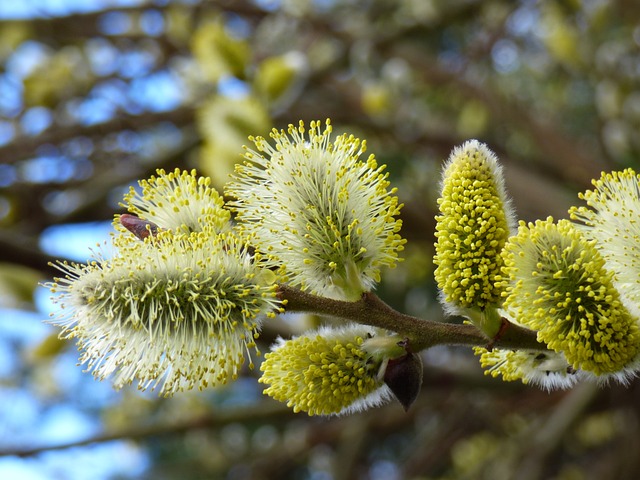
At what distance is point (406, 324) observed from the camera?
96 cm

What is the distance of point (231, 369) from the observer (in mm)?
983

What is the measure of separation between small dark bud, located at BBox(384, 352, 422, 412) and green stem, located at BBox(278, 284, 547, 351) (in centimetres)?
2

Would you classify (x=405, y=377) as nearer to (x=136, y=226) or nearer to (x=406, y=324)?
(x=406, y=324)

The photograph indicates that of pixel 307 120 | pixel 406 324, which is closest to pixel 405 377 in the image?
pixel 406 324

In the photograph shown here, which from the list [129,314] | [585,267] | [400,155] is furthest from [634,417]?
[129,314]

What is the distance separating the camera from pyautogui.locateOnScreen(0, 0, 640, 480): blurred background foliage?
2510mm

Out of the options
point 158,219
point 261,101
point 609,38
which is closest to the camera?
point 158,219

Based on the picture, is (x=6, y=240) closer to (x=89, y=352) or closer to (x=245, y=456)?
(x=89, y=352)

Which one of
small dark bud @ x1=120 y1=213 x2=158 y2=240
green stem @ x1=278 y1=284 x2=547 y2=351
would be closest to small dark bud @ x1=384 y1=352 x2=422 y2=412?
green stem @ x1=278 y1=284 x2=547 y2=351

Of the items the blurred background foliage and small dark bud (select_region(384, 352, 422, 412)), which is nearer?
small dark bud (select_region(384, 352, 422, 412))

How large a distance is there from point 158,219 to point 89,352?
0.69 feet

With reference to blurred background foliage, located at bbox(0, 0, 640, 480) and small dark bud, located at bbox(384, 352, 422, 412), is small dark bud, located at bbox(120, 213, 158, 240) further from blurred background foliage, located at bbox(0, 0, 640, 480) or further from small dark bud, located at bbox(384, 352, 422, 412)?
blurred background foliage, located at bbox(0, 0, 640, 480)

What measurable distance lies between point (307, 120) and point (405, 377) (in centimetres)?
222

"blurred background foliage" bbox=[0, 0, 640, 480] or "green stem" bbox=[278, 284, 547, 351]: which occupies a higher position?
"blurred background foliage" bbox=[0, 0, 640, 480]
